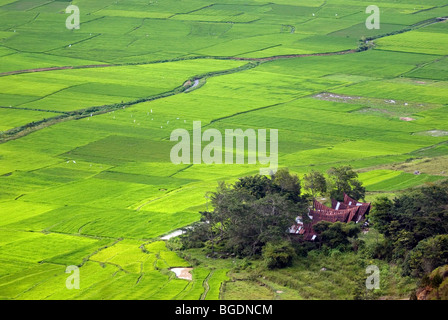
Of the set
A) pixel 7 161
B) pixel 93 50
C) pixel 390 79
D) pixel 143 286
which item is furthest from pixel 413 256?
pixel 93 50

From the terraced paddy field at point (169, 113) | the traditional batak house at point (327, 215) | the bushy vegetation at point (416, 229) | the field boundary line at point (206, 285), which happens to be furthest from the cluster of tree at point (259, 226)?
the field boundary line at point (206, 285)

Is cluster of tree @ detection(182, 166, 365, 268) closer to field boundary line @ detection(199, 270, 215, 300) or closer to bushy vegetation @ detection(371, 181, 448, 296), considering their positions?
bushy vegetation @ detection(371, 181, 448, 296)

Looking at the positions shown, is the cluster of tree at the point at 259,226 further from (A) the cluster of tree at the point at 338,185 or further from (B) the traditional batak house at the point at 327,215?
(A) the cluster of tree at the point at 338,185

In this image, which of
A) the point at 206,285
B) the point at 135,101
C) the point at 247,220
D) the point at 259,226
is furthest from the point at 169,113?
the point at 206,285

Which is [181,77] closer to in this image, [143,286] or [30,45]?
[30,45]

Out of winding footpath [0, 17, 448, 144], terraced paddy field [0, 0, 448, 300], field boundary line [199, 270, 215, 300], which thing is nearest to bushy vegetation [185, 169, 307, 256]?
terraced paddy field [0, 0, 448, 300]

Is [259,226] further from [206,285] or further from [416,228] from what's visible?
[416,228]

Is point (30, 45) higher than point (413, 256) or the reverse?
higher
